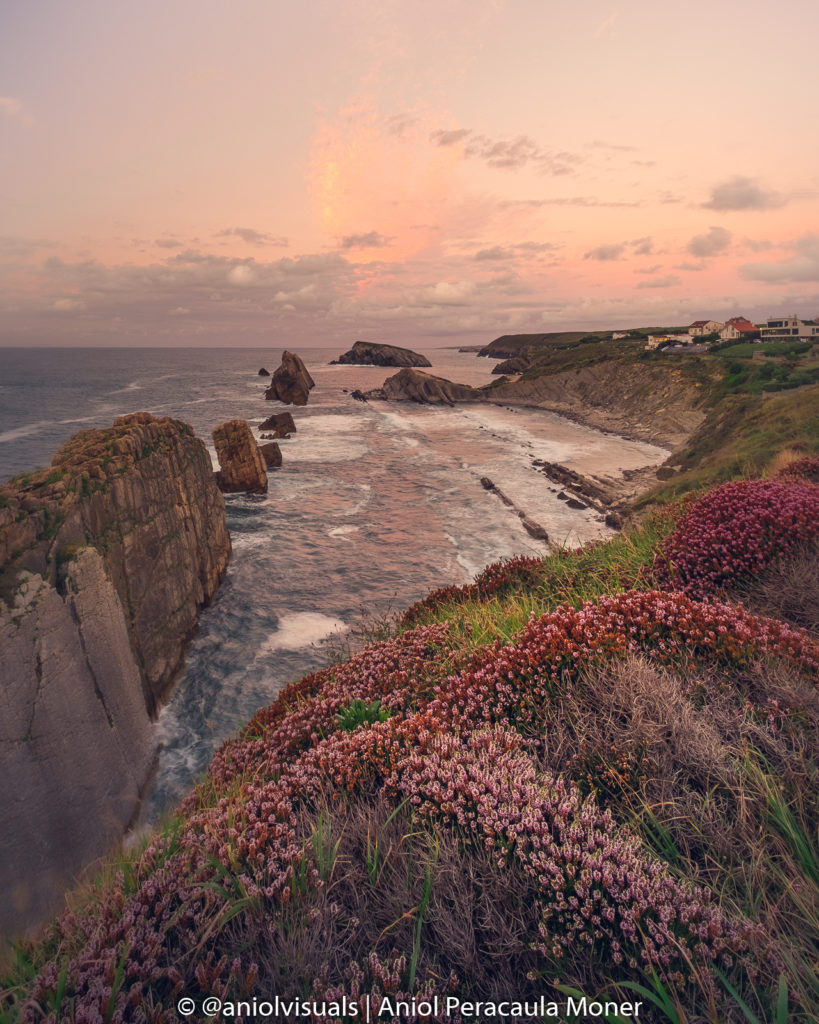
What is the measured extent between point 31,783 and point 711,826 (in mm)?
12000

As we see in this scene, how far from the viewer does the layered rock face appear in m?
9.36

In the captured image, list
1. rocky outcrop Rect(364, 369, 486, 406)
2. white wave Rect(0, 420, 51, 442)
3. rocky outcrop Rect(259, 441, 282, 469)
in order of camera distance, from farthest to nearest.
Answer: rocky outcrop Rect(364, 369, 486, 406) < white wave Rect(0, 420, 51, 442) < rocky outcrop Rect(259, 441, 282, 469)

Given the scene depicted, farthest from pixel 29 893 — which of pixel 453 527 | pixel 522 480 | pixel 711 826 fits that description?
pixel 522 480

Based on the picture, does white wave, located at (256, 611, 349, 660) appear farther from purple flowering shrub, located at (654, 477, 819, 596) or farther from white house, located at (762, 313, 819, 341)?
white house, located at (762, 313, 819, 341)

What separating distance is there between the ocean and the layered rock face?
1.24m

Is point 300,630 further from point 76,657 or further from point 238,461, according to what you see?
point 238,461

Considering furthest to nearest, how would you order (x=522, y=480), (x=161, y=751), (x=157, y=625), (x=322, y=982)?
(x=522, y=480) < (x=157, y=625) < (x=161, y=751) < (x=322, y=982)

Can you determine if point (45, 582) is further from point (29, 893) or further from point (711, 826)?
point (711, 826)

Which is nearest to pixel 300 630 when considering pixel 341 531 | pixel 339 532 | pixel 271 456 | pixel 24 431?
pixel 339 532

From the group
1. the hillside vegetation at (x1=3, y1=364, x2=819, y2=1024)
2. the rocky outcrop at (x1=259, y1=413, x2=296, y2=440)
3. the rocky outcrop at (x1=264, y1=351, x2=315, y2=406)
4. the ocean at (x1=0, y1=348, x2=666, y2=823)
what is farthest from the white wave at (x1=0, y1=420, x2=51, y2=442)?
the hillside vegetation at (x1=3, y1=364, x2=819, y2=1024)

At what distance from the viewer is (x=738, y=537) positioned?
666 cm

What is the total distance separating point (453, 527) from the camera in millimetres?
28141

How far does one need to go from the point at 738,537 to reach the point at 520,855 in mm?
Answer: 5835

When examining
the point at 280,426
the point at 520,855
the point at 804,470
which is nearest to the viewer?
the point at 520,855
